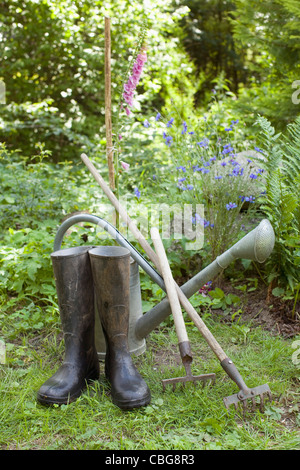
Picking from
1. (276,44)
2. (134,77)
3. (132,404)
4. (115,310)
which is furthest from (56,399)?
(276,44)

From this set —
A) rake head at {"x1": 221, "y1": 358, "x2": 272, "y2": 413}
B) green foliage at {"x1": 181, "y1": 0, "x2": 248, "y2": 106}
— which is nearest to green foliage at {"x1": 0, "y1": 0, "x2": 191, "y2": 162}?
green foliage at {"x1": 181, "y1": 0, "x2": 248, "y2": 106}

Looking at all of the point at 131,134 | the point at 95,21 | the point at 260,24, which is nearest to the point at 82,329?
the point at 260,24

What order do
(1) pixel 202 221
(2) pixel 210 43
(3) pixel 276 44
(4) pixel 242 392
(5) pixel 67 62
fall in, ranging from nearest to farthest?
(4) pixel 242 392, (1) pixel 202 221, (3) pixel 276 44, (5) pixel 67 62, (2) pixel 210 43

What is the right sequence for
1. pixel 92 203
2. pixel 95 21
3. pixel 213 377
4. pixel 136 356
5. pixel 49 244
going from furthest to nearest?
1. pixel 95 21
2. pixel 92 203
3. pixel 49 244
4. pixel 136 356
5. pixel 213 377

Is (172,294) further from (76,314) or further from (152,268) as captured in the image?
(76,314)

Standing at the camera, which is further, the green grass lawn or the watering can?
the watering can

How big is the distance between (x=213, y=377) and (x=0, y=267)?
1.57 meters

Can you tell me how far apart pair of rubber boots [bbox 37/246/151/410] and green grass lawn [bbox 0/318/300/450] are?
79 mm

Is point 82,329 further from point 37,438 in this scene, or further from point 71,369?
point 37,438

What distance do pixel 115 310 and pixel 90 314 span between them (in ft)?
0.43

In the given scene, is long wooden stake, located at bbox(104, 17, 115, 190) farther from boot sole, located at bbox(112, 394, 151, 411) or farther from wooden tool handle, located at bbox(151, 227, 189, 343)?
boot sole, located at bbox(112, 394, 151, 411)

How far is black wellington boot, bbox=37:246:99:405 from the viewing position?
1768 mm

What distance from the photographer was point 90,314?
72.9 inches

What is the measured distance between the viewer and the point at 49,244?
265 centimetres
